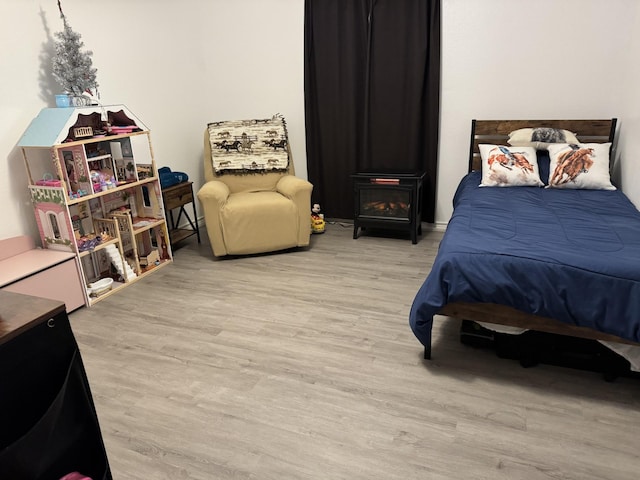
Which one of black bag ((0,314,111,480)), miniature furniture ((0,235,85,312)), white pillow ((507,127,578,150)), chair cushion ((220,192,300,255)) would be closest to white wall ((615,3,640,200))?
white pillow ((507,127,578,150))

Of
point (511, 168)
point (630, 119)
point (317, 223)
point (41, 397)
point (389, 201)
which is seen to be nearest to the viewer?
point (41, 397)

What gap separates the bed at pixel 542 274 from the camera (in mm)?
1891

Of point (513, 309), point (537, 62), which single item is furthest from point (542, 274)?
point (537, 62)

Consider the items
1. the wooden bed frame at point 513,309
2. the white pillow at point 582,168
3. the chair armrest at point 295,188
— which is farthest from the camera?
the chair armrest at point 295,188

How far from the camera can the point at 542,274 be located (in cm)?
197

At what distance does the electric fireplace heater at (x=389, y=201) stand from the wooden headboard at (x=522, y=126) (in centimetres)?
52

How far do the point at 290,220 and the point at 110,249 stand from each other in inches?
55.0

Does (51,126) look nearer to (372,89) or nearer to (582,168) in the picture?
(372,89)

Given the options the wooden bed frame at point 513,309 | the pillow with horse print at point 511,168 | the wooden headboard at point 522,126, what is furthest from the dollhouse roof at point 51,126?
the wooden headboard at point 522,126

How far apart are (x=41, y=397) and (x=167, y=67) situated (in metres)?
3.63

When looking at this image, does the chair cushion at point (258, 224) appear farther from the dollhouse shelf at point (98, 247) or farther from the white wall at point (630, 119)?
the white wall at point (630, 119)

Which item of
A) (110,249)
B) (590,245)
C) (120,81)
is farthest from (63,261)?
(590,245)

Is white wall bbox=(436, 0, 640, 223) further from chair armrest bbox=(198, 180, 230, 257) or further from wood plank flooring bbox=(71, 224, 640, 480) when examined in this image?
chair armrest bbox=(198, 180, 230, 257)

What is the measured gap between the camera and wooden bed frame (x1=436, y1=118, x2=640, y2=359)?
2010mm
